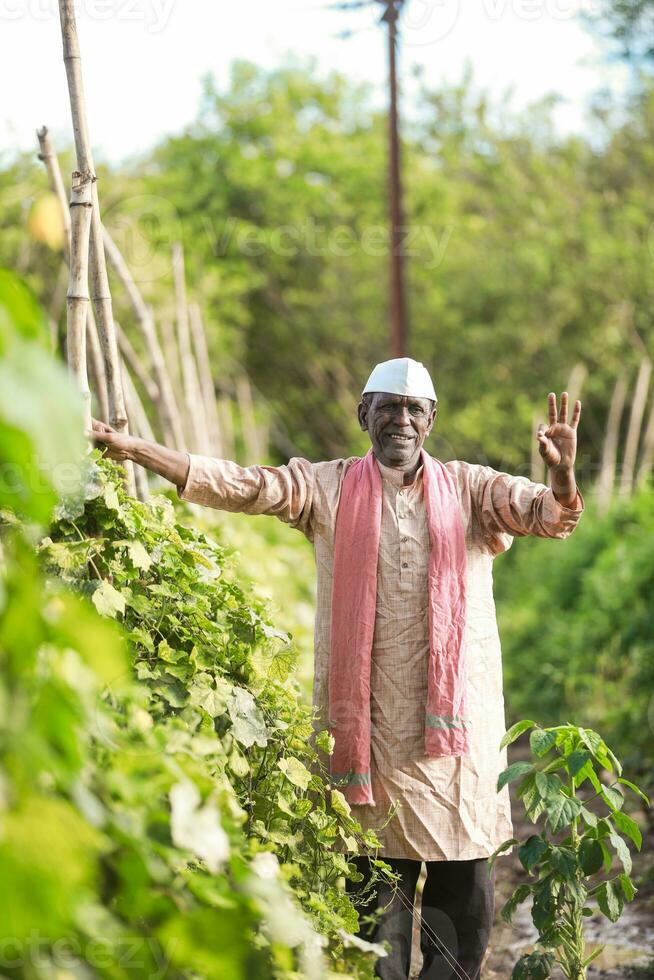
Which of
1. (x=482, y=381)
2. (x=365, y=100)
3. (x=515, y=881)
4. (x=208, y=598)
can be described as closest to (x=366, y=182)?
(x=365, y=100)

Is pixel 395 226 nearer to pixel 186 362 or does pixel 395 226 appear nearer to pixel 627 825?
pixel 186 362

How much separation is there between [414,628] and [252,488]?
533 mm

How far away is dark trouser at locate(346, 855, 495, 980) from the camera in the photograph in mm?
2832

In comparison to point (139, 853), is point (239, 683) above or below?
below

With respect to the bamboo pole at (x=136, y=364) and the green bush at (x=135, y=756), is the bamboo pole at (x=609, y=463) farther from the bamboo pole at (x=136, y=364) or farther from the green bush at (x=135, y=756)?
Answer: the green bush at (x=135, y=756)

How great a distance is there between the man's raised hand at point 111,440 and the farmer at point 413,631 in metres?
0.06

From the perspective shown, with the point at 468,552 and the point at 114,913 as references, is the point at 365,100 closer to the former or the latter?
the point at 468,552

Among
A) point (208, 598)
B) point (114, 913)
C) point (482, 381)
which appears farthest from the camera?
point (482, 381)

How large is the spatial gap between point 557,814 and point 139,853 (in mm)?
1328

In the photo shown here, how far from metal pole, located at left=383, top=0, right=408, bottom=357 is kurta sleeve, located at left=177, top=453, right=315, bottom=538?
6.62 metres

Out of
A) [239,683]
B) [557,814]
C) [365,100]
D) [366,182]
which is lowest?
[557,814]

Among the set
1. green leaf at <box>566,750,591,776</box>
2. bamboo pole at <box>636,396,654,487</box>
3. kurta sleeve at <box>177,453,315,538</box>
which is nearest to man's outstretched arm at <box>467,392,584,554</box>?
kurta sleeve at <box>177,453,315,538</box>

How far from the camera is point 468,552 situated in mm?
2992

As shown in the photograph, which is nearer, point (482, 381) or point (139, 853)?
point (139, 853)
